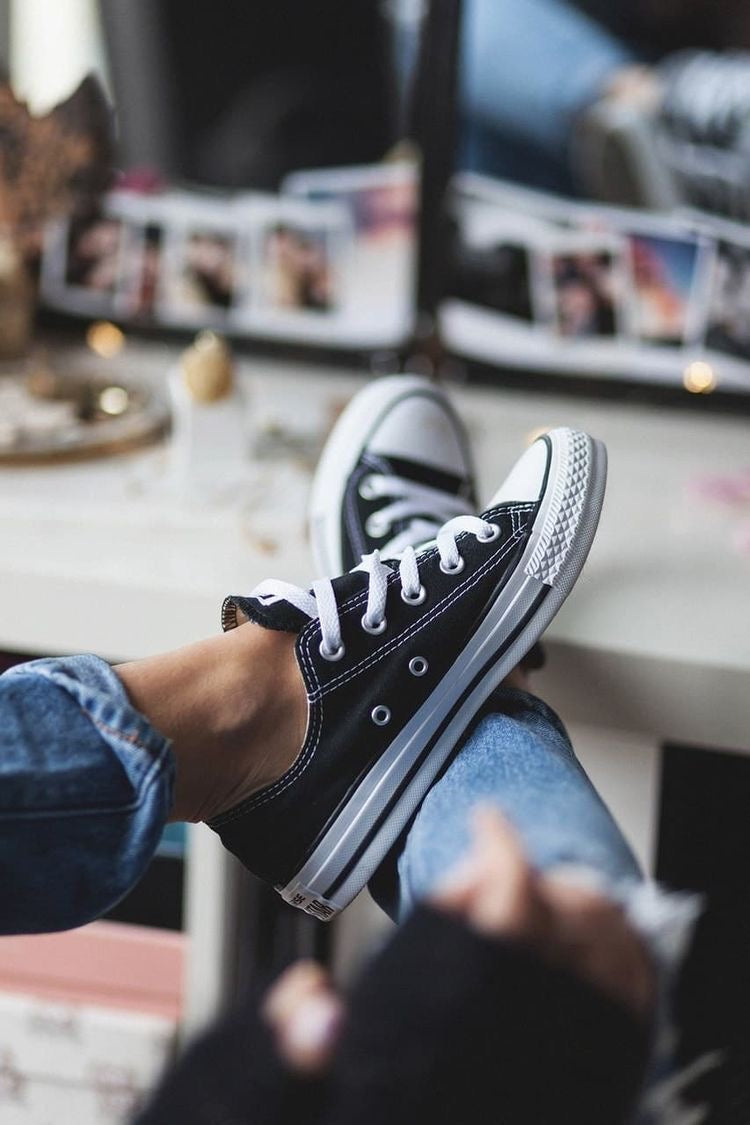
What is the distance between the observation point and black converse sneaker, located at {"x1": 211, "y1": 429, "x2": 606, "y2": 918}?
2.11ft

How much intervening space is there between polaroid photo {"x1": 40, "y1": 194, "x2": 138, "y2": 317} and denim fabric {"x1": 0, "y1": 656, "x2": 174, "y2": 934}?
0.77 m

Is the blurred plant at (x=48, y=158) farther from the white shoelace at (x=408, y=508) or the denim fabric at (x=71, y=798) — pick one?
the denim fabric at (x=71, y=798)

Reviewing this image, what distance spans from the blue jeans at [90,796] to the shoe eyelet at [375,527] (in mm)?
282

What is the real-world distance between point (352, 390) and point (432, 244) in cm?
15

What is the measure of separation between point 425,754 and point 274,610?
0.35 ft

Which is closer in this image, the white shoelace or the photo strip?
the white shoelace

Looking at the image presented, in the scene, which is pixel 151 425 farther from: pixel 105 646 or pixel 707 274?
pixel 707 274

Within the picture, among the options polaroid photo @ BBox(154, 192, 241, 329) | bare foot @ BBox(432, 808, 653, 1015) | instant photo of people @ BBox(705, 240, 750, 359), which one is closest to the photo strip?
instant photo of people @ BBox(705, 240, 750, 359)

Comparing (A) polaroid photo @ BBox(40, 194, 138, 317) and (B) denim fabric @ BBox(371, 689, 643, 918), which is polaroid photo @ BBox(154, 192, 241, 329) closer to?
(A) polaroid photo @ BBox(40, 194, 138, 317)

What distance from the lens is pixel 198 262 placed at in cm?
124

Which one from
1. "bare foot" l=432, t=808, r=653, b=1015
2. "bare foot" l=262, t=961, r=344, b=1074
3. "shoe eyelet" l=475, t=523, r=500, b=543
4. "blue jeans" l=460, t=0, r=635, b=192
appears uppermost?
"blue jeans" l=460, t=0, r=635, b=192

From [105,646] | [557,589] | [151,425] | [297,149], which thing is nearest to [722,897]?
[557,589]

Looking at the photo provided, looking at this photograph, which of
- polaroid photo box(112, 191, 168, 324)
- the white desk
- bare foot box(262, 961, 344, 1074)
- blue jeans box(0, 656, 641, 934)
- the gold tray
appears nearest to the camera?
bare foot box(262, 961, 344, 1074)

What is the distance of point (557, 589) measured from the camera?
701 millimetres
